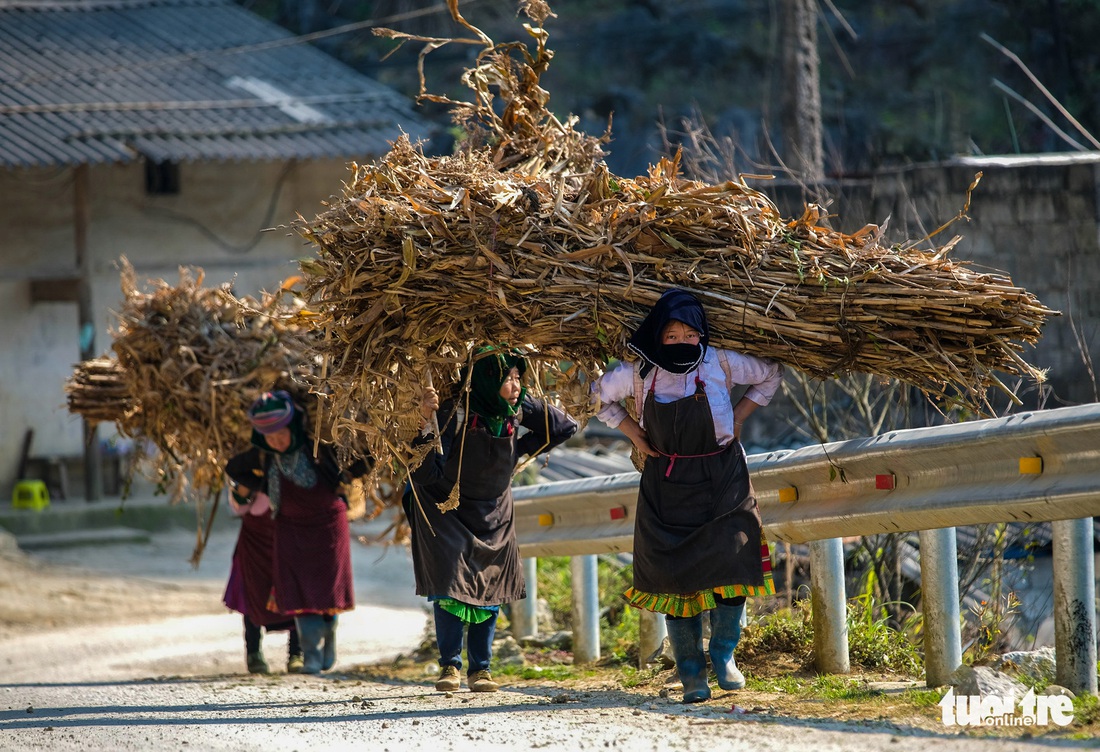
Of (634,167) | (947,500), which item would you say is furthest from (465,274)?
(634,167)

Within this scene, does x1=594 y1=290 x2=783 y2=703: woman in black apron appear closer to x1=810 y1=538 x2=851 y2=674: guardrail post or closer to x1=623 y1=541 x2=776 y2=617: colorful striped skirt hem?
x1=623 y1=541 x2=776 y2=617: colorful striped skirt hem

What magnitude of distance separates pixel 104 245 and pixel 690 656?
40.3ft

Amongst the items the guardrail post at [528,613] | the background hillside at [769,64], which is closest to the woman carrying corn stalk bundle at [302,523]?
the guardrail post at [528,613]

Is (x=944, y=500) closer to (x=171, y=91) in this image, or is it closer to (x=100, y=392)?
(x=100, y=392)

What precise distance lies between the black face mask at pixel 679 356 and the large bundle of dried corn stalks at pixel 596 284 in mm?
170

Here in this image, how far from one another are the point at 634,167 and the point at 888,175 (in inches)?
335

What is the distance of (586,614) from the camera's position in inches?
271

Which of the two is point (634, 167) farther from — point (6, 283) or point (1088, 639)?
point (1088, 639)

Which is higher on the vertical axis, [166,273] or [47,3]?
[47,3]

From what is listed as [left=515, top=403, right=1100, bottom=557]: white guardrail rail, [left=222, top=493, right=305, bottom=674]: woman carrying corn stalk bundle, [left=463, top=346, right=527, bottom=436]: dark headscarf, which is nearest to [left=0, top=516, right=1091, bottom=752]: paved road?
[left=222, top=493, right=305, bottom=674]: woman carrying corn stalk bundle

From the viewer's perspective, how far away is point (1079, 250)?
9828 mm

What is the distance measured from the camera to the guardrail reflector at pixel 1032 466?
446 centimetres

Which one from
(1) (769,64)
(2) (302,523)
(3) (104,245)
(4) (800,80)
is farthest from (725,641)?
(1) (769,64)

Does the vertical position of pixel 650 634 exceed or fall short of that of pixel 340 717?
it exceeds it
